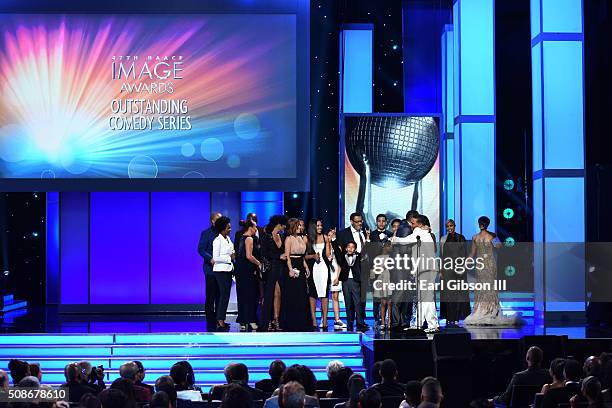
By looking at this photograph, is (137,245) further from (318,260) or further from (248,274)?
(318,260)

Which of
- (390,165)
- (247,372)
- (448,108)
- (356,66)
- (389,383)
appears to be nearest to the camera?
(247,372)

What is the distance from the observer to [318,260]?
38.5 ft

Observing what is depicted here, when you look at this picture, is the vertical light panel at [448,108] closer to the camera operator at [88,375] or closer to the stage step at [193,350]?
the stage step at [193,350]

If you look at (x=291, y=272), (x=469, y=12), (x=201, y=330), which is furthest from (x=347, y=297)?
(x=469, y=12)

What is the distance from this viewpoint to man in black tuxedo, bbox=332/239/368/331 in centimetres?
1179

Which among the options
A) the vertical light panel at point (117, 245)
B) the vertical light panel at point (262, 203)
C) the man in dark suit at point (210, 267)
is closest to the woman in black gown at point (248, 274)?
the man in dark suit at point (210, 267)

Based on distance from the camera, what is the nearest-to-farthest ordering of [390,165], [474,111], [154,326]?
[154,326]
[474,111]
[390,165]

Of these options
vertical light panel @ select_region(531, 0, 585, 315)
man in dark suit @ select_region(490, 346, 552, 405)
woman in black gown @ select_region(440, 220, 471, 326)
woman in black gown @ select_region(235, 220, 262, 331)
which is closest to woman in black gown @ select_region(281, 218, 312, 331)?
woman in black gown @ select_region(235, 220, 262, 331)

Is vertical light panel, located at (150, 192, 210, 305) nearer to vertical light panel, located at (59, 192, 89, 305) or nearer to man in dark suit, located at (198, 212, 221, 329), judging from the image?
vertical light panel, located at (59, 192, 89, 305)

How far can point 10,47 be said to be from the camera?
13812 millimetres

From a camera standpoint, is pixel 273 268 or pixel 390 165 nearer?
pixel 273 268

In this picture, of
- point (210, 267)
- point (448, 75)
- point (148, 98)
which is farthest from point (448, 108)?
point (210, 267)

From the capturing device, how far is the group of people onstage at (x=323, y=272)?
37.4ft

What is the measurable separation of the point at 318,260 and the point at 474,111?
4.97m
